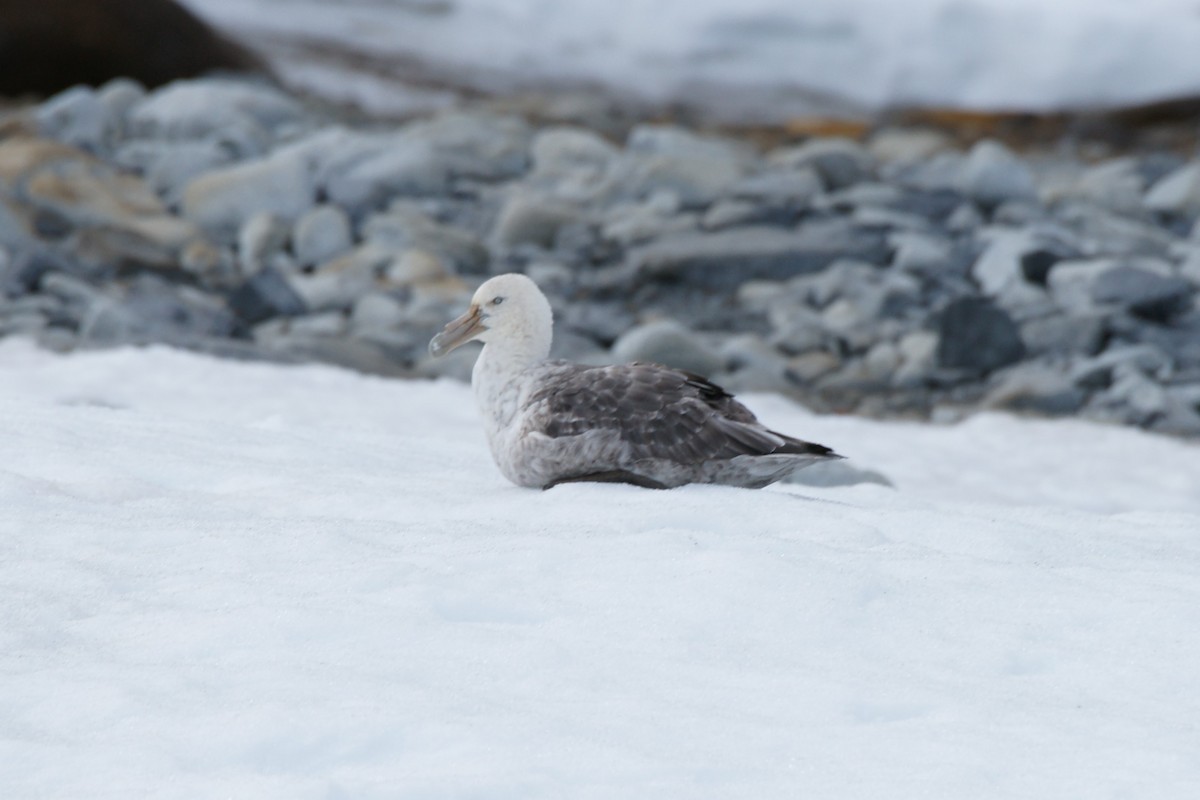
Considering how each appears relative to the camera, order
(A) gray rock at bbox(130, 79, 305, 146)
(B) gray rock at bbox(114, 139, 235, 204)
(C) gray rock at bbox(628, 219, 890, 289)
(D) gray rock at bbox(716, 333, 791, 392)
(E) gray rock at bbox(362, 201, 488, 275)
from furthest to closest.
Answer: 1. (A) gray rock at bbox(130, 79, 305, 146)
2. (B) gray rock at bbox(114, 139, 235, 204)
3. (E) gray rock at bbox(362, 201, 488, 275)
4. (C) gray rock at bbox(628, 219, 890, 289)
5. (D) gray rock at bbox(716, 333, 791, 392)

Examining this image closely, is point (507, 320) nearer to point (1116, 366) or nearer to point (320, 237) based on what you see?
point (1116, 366)

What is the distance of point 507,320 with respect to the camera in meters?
5.54

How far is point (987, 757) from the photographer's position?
3055 mm

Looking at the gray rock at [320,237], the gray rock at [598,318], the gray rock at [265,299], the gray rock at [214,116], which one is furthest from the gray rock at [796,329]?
the gray rock at [214,116]

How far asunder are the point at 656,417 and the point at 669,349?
574 cm

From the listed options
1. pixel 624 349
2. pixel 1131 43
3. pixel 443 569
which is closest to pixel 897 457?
pixel 624 349

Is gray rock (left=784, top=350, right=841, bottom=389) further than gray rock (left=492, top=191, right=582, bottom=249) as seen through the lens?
No

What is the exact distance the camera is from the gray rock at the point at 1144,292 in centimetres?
1220

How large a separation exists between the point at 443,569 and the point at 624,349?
6892mm

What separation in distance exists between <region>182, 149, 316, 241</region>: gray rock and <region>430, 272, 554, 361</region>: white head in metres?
9.19

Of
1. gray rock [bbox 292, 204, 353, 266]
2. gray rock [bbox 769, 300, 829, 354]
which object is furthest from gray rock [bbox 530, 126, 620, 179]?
gray rock [bbox 769, 300, 829, 354]

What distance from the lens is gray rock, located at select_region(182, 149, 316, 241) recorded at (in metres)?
14.4

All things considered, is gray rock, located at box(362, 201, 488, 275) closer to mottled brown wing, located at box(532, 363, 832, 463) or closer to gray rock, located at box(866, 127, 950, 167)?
gray rock, located at box(866, 127, 950, 167)

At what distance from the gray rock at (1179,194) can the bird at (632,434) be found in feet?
40.2
